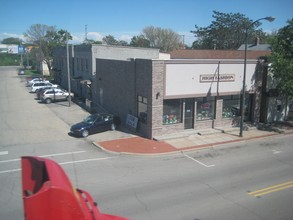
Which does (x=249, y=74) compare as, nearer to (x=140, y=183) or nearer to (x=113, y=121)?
(x=113, y=121)

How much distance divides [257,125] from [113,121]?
452 inches

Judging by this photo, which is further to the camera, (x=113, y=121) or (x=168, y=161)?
(x=113, y=121)

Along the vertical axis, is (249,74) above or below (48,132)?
above

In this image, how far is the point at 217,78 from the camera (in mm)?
22375

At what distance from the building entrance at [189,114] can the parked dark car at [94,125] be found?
17.6ft

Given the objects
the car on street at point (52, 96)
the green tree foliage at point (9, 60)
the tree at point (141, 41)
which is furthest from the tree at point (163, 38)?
the green tree foliage at point (9, 60)

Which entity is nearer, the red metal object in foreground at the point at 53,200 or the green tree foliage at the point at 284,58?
the red metal object in foreground at the point at 53,200

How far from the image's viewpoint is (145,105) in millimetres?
21703

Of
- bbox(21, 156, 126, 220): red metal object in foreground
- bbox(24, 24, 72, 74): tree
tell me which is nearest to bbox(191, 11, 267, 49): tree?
bbox(24, 24, 72, 74): tree

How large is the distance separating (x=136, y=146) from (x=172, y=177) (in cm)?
554

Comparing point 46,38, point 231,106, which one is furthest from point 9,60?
point 231,106

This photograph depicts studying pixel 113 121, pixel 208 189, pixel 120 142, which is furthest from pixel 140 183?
pixel 113 121

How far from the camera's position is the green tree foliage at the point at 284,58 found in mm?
21516

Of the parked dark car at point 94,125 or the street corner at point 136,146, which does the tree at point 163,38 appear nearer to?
the parked dark car at point 94,125
